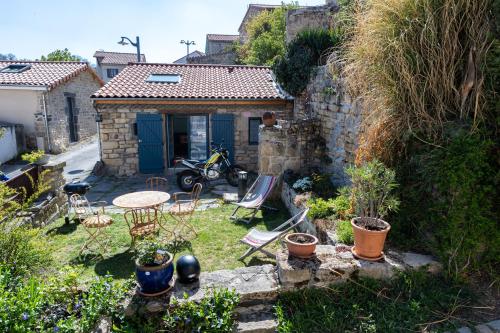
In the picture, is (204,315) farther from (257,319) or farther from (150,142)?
(150,142)

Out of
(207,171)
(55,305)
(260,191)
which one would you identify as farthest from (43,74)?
(55,305)

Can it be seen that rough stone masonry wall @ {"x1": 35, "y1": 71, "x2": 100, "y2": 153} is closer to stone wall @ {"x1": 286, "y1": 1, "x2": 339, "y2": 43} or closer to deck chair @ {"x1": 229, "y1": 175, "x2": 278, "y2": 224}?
stone wall @ {"x1": 286, "y1": 1, "x2": 339, "y2": 43}

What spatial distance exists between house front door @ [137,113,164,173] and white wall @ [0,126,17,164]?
498cm

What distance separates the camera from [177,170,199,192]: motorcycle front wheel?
28.1 feet

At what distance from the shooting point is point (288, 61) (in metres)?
9.22

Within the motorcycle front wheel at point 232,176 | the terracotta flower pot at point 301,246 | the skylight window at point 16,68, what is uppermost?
the skylight window at point 16,68

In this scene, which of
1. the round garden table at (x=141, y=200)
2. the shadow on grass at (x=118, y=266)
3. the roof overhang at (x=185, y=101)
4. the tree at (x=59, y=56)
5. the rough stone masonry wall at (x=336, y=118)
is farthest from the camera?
the tree at (x=59, y=56)

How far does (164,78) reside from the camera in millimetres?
11062

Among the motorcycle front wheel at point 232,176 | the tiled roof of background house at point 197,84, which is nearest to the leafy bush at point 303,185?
the motorcycle front wheel at point 232,176

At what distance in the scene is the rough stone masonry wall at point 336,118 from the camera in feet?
18.4

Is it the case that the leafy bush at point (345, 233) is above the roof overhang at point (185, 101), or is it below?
below

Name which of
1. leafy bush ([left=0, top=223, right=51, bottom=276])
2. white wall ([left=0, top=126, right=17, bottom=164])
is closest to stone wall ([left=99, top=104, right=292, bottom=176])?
white wall ([left=0, top=126, right=17, bottom=164])

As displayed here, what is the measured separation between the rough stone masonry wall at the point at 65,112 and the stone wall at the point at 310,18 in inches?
371

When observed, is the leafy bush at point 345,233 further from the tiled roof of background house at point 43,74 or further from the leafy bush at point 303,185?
the tiled roof of background house at point 43,74
